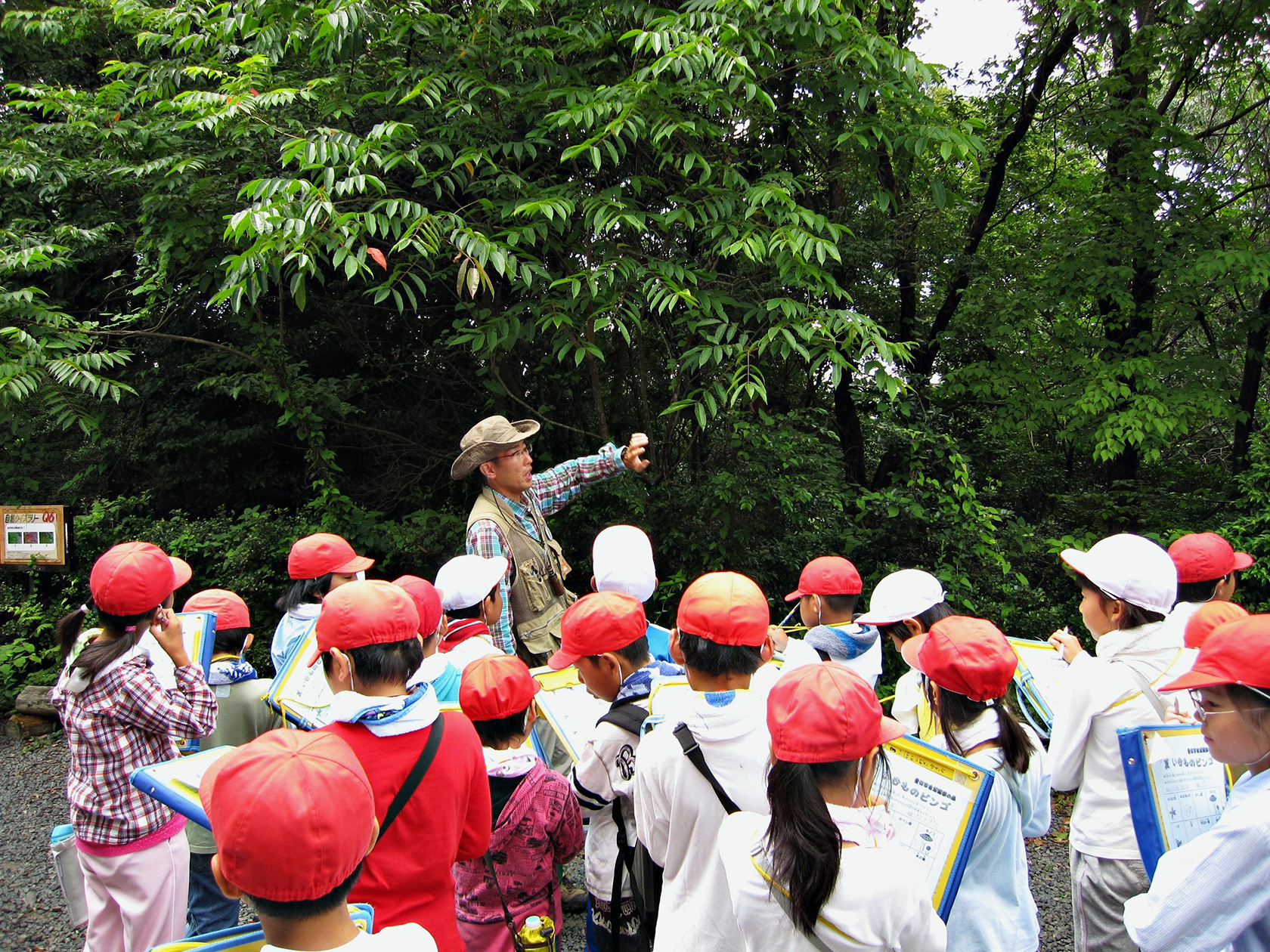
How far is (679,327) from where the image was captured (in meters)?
6.16

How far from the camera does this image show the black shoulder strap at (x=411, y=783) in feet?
6.62

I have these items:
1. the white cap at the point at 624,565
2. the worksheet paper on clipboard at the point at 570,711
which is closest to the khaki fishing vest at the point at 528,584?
the white cap at the point at 624,565

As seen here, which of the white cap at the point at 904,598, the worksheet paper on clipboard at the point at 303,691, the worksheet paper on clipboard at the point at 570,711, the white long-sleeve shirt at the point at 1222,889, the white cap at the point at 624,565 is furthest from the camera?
the white cap at the point at 624,565

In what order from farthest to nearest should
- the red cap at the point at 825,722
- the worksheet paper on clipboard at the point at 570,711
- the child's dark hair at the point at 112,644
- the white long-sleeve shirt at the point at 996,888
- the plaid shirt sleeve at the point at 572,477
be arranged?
the plaid shirt sleeve at the point at 572,477, the worksheet paper on clipboard at the point at 570,711, the child's dark hair at the point at 112,644, the white long-sleeve shirt at the point at 996,888, the red cap at the point at 825,722

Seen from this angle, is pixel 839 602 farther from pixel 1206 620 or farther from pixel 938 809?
pixel 938 809

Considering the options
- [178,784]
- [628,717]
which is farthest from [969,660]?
[178,784]

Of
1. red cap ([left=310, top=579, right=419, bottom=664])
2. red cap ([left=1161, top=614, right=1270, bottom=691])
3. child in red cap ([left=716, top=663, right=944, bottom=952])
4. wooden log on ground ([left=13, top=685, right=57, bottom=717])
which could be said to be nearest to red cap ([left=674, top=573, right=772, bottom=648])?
child in red cap ([left=716, top=663, right=944, bottom=952])

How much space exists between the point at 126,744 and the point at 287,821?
180 cm

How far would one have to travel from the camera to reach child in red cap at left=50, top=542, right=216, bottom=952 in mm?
2746

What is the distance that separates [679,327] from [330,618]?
4.42 meters

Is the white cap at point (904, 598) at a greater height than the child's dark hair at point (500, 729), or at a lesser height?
greater

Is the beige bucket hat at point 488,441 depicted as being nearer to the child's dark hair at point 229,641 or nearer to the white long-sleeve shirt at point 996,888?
the child's dark hair at point 229,641

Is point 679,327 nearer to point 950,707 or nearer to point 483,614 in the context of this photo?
point 483,614

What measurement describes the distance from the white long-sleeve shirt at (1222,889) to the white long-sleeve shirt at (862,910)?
0.43 metres
